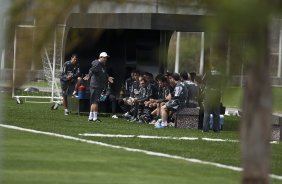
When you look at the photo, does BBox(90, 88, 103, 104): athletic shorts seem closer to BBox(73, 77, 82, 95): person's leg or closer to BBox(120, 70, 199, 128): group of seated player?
BBox(120, 70, 199, 128): group of seated player

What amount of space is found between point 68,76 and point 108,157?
588 inches

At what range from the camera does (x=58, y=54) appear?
36594 millimetres

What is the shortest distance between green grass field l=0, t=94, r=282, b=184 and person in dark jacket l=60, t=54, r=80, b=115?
17.5ft

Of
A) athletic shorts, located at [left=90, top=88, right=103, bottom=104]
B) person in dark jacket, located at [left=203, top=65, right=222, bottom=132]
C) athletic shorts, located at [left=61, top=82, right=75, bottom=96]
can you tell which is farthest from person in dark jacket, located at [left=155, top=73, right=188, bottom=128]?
person in dark jacket, located at [left=203, top=65, right=222, bottom=132]

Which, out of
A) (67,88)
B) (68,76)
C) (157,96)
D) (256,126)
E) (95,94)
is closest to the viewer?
(256,126)

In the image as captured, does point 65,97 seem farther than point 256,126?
Yes

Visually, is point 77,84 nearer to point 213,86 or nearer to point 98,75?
point 98,75

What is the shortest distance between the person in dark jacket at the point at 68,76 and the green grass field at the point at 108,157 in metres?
5.33


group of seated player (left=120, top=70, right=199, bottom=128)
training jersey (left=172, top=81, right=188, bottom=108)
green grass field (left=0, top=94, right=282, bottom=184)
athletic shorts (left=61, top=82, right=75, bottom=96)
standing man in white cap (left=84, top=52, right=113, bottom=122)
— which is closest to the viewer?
green grass field (left=0, top=94, right=282, bottom=184)

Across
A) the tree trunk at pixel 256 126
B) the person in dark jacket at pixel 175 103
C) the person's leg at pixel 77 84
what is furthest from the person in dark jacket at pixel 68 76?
the tree trunk at pixel 256 126

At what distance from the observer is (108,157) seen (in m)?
17.7

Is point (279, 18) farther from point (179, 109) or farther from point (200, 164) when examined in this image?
point (179, 109)

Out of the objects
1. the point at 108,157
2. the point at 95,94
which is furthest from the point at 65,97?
the point at 108,157

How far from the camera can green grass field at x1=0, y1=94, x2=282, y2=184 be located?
48.7ft
